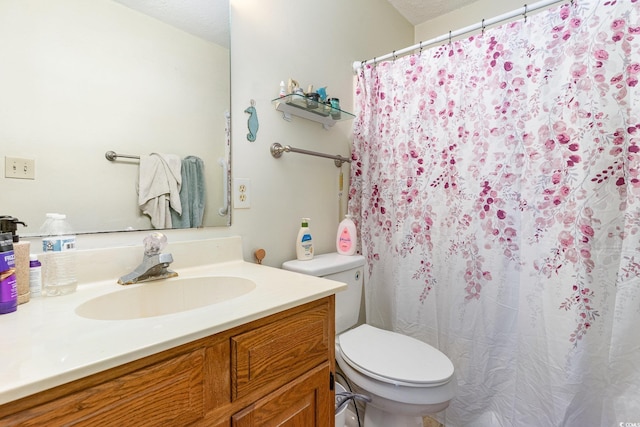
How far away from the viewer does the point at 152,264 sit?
2.95 feet

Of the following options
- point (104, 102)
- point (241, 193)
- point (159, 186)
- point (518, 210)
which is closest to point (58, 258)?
point (159, 186)

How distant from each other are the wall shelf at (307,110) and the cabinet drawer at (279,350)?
0.91m

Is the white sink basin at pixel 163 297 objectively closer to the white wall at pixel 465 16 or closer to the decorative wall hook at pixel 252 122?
the decorative wall hook at pixel 252 122

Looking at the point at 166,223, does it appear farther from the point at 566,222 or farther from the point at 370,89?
the point at 566,222

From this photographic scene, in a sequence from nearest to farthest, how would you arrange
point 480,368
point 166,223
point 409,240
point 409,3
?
point 166,223 → point 480,368 → point 409,240 → point 409,3

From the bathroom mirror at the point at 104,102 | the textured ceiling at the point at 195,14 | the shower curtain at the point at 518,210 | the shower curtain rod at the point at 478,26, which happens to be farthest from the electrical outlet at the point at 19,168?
the shower curtain rod at the point at 478,26

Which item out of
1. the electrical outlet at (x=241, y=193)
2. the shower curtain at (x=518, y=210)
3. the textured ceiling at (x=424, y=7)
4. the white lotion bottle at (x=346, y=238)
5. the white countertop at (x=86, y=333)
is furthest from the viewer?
the textured ceiling at (x=424, y=7)

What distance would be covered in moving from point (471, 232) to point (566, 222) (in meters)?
0.35

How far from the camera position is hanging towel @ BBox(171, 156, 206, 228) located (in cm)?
108

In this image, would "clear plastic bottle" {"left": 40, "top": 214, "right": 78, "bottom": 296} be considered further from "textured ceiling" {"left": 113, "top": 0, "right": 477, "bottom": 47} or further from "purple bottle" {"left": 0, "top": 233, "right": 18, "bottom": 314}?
"textured ceiling" {"left": 113, "top": 0, "right": 477, "bottom": 47}

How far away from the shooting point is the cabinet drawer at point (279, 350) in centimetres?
65

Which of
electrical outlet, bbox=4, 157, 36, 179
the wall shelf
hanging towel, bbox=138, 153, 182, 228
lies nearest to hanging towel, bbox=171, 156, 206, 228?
hanging towel, bbox=138, 153, 182, 228

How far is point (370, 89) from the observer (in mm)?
1718

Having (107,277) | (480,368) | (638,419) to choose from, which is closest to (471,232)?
(480,368)
